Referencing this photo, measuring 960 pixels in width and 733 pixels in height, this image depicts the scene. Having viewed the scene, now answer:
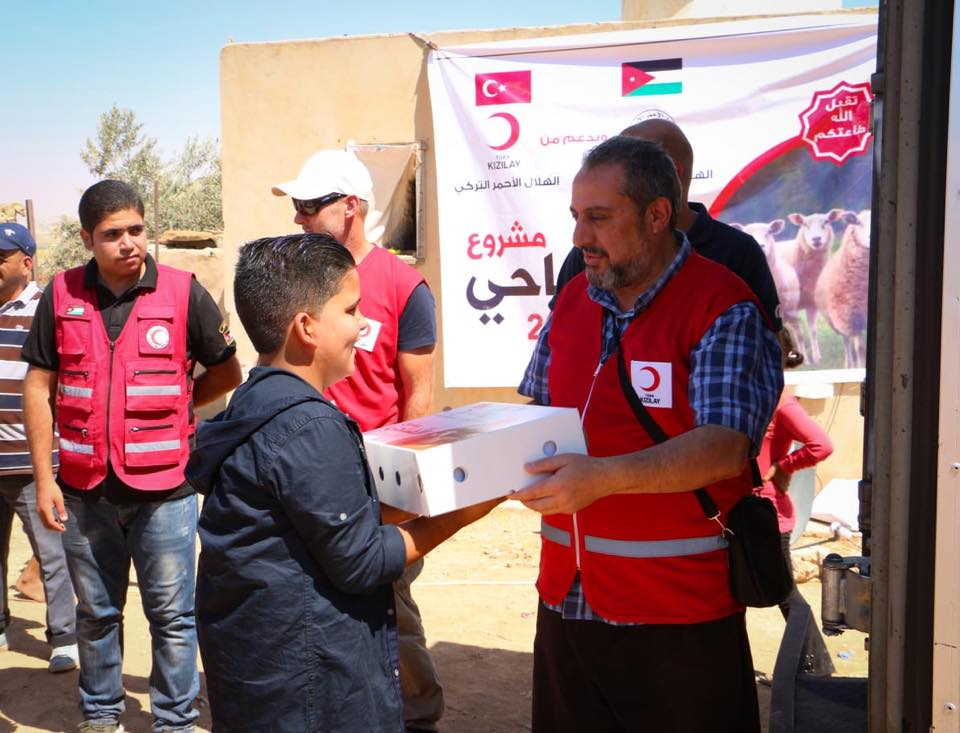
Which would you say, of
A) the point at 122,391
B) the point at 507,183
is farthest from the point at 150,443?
the point at 507,183

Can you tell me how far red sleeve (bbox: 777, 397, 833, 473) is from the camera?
14.0ft

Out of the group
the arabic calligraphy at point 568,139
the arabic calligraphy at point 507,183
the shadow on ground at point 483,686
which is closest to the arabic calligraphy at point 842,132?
the arabic calligraphy at point 568,139

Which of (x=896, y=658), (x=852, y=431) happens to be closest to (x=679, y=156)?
(x=896, y=658)

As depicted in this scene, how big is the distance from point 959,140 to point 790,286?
5999 mm

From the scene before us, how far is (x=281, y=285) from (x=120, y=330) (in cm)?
194

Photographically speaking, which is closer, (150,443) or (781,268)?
(150,443)

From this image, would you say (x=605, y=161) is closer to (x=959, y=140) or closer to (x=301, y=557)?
(x=959, y=140)

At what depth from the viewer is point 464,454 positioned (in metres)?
1.90

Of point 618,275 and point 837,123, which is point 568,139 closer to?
point 837,123

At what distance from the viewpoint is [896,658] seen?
5.76 feet

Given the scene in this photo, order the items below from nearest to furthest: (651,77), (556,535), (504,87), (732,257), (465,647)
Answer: (556,535)
(732,257)
(465,647)
(651,77)
(504,87)

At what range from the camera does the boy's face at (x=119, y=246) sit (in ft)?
12.1

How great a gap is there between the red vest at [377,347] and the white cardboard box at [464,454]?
1.46 meters

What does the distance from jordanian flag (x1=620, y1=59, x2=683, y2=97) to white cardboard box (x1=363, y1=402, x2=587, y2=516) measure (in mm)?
5569
